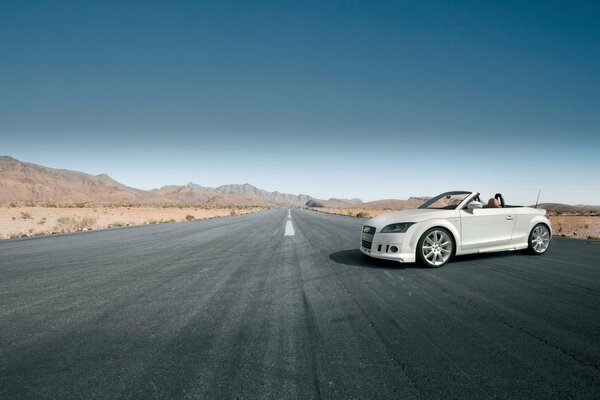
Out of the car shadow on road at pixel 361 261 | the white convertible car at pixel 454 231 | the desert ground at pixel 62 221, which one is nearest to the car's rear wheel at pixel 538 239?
the white convertible car at pixel 454 231

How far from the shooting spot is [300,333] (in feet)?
9.22

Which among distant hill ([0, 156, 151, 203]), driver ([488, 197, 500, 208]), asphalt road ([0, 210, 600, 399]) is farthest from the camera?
distant hill ([0, 156, 151, 203])

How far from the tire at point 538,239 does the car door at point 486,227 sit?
80 centimetres

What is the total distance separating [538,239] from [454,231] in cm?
285

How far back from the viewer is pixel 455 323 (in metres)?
3.05

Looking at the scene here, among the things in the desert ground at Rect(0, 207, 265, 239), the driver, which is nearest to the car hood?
the driver

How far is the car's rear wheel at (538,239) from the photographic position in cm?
692

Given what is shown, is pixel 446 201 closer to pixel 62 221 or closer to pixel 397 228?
pixel 397 228

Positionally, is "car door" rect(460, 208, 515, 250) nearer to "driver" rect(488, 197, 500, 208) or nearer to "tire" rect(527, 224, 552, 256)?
"driver" rect(488, 197, 500, 208)

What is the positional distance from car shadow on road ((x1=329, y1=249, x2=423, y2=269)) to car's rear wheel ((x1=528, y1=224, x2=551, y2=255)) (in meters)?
3.28

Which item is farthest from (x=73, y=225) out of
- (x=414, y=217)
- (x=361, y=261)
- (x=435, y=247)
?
(x=435, y=247)

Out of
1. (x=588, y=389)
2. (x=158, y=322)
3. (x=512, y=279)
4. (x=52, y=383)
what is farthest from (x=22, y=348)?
(x=512, y=279)

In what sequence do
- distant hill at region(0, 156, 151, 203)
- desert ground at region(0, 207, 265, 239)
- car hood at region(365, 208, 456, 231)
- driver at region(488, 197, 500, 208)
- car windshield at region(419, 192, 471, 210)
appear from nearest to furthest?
car hood at region(365, 208, 456, 231) < car windshield at region(419, 192, 471, 210) < driver at region(488, 197, 500, 208) < desert ground at region(0, 207, 265, 239) < distant hill at region(0, 156, 151, 203)

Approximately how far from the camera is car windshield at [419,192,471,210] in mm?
6446
